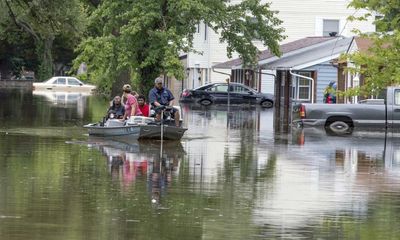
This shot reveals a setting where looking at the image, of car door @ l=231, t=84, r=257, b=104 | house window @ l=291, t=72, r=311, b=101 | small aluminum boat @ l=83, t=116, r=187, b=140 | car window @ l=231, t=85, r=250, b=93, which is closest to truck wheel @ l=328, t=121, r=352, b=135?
small aluminum boat @ l=83, t=116, r=187, b=140

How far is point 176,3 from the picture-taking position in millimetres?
44438

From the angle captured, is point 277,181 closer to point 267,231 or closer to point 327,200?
point 327,200

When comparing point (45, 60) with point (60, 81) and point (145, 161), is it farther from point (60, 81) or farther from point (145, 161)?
point (145, 161)

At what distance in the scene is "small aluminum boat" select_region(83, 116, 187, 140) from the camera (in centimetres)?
2609

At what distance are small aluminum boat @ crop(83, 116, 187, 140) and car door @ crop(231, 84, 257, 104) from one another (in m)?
31.8

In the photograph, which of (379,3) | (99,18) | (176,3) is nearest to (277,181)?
(379,3)

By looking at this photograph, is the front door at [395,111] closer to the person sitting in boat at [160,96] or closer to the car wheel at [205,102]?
the person sitting in boat at [160,96]

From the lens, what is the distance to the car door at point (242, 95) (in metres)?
58.9

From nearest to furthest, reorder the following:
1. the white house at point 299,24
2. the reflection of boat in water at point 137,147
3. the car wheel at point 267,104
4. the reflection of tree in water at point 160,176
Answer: the reflection of tree in water at point 160,176
the reflection of boat in water at point 137,147
the car wheel at point 267,104
the white house at point 299,24

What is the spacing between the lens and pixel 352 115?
108 feet

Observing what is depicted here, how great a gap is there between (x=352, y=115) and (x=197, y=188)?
17.2 meters

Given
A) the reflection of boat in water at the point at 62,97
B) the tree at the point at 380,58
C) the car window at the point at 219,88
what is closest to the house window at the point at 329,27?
the car window at the point at 219,88

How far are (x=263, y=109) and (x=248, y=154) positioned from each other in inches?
1220

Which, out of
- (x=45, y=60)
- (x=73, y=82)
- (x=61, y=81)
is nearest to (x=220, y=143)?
(x=61, y=81)
